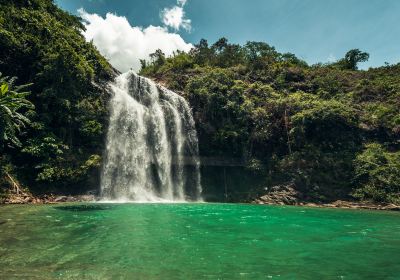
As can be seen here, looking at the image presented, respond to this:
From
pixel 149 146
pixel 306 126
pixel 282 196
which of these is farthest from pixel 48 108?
pixel 306 126

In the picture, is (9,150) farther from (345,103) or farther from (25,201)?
(345,103)

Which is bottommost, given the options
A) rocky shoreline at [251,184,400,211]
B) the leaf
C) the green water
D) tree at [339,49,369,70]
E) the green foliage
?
the green water

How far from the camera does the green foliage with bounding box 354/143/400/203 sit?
98.7ft

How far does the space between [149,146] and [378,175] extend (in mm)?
21958

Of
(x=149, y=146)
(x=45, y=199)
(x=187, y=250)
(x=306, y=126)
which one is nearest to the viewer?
(x=187, y=250)

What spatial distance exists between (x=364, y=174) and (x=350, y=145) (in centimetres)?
451

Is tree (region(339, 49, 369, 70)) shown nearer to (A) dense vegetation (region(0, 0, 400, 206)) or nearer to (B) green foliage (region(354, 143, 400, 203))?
(A) dense vegetation (region(0, 0, 400, 206))

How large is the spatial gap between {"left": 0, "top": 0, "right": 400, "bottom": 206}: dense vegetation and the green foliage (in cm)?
9

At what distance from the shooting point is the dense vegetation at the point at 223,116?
27.1 m

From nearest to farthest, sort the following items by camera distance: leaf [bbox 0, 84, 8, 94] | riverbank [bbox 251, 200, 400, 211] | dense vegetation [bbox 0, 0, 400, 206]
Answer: leaf [bbox 0, 84, 8, 94], dense vegetation [bbox 0, 0, 400, 206], riverbank [bbox 251, 200, 400, 211]

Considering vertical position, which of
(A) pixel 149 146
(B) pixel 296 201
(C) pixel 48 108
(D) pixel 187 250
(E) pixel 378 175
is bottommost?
(D) pixel 187 250

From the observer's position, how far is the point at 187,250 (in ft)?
32.3

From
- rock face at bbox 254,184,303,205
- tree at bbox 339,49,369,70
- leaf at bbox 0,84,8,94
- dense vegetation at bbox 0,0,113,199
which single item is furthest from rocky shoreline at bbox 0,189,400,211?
tree at bbox 339,49,369,70

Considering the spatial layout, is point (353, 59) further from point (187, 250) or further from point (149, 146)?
point (187, 250)
